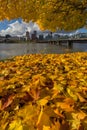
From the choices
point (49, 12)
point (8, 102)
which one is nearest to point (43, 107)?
point (8, 102)

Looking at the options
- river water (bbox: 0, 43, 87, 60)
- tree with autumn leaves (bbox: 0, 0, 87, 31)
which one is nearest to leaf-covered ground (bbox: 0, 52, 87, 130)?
tree with autumn leaves (bbox: 0, 0, 87, 31)

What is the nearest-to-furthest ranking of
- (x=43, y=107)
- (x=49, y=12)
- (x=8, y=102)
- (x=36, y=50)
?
(x=43, y=107) → (x=8, y=102) → (x=49, y=12) → (x=36, y=50)

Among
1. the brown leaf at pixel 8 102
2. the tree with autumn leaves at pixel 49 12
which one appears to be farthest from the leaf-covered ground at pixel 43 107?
the tree with autumn leaves at pixel 49 12

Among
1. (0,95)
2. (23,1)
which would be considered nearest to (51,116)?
(0,95)

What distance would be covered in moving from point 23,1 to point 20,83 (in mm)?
7261

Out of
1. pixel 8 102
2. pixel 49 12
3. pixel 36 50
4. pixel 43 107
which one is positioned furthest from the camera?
pixel 36 50

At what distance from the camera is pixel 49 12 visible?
11.8m

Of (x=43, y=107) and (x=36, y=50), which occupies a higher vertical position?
(x=43, y=107)

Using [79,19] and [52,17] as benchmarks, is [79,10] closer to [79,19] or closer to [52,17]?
[79,19]

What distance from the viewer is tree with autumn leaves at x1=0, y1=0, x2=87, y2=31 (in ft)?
33.8

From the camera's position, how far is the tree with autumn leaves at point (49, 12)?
10.3 m

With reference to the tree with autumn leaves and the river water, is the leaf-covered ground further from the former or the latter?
the river water

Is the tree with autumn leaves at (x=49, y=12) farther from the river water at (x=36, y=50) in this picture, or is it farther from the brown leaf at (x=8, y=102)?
the river water at (x=36, y=50)

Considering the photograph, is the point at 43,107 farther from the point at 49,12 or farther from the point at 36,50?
the point at 36,50
